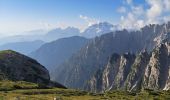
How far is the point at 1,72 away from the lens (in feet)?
571

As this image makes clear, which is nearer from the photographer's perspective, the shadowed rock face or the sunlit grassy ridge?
the sunlit grassy ridge

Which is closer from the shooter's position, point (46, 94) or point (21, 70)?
point (46, 94)

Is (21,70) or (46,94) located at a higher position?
(21,70)

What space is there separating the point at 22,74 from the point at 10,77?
13.0 meters

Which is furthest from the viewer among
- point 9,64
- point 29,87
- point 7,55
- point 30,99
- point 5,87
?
point 7,55

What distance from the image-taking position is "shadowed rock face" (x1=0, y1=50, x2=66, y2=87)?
181 meters

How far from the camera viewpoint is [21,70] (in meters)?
186

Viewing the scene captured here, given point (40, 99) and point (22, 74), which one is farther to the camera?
point (22, 74)

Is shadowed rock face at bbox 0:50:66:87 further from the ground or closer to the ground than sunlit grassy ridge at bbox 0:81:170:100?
further from the ground

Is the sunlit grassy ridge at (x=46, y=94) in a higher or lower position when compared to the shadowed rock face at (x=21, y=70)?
lower

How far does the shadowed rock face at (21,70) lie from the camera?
181 metres

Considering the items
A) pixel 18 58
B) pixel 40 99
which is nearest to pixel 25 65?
pixel 18 58

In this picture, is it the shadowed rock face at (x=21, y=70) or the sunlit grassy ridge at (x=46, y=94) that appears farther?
the shadowed rock face at (x=21, y=70)

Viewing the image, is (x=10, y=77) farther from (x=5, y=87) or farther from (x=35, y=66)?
(x=5, y=87)
